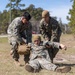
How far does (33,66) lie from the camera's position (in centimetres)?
882

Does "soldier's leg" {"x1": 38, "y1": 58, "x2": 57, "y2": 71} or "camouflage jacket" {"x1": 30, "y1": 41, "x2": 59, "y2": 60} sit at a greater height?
"camouflage jacket" {"x1": 30, "y1": 41, "x2": 59, "y2": 60}

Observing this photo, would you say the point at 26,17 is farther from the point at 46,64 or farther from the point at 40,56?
the point at 46,64

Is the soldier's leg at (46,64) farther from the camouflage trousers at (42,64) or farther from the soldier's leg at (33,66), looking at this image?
the soldier's leg at (33,66)

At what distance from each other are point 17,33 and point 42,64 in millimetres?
1285

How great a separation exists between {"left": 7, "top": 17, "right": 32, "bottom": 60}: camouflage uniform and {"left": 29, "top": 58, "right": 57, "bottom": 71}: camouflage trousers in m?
0.89

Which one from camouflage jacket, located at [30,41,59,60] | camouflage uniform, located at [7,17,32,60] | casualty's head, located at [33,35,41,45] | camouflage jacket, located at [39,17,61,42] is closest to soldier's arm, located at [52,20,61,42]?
camouflage jacket, located at [39,17,61,42]

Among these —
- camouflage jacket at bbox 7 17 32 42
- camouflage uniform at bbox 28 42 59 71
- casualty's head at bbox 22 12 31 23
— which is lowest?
camouflage uniform at bbox 28 42 59 71

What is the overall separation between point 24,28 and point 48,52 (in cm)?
98

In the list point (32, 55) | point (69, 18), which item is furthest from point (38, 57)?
point (69, 18)

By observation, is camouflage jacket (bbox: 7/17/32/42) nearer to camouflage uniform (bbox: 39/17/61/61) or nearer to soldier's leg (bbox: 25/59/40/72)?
camouflage uniform (bbox: 39/17/61/61)

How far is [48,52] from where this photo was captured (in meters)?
9.83

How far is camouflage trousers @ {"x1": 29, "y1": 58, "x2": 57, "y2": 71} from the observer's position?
878cm

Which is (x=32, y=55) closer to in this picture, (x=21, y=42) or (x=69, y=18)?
(x=21, y=42)

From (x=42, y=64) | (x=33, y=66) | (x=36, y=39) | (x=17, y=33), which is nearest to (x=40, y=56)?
(x=42, y=64)
